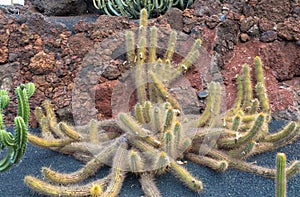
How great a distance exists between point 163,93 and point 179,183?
1019 millimetres

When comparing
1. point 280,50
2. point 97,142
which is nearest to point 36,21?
point 97,142

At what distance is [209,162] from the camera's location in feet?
11.0

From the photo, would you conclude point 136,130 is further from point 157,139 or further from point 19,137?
point 19,137

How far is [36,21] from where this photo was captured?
14.4 feet

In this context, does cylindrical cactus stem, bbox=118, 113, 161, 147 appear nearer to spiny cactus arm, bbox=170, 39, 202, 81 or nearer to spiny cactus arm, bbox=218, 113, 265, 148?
spiny cactus arm, bbox=218, 113, 265, 148

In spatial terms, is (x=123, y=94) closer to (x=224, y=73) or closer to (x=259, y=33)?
(x=224, y=73)

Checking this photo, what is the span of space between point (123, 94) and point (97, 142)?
2.81 ft

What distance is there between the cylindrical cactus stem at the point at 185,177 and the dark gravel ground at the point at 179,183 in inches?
2.2

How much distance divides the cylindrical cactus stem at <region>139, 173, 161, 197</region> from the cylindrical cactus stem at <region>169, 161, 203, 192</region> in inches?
6.8

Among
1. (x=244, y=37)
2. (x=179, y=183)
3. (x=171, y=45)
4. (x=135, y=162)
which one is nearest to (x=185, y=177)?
(x=179, y=183)

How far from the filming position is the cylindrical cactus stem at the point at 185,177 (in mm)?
3057

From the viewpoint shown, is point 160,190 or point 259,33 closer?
point 160,190

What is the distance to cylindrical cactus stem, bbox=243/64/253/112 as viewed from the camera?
13.2ft

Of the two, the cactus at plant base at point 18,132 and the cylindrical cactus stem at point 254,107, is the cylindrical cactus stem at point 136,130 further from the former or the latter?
the cylindrical cactus stem at point 254,107
